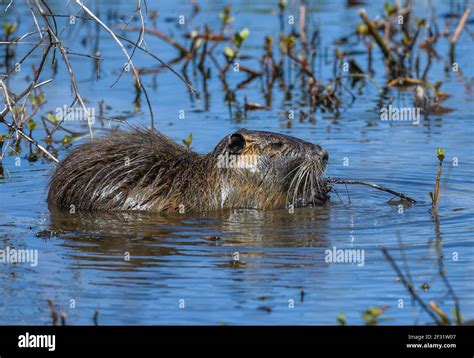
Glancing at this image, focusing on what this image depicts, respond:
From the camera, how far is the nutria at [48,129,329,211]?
22.7 ft

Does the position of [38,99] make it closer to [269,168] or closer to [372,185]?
[269,168]

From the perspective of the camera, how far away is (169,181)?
6.97 meters

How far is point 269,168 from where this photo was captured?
286 inches

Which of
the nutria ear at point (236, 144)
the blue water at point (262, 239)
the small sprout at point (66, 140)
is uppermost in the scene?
the small sprout at point (66, 140)

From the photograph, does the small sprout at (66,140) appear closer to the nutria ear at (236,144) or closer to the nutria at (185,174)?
the nutria at (185,174)

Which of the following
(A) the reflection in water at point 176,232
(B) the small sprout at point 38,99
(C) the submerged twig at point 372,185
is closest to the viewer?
(A) the reflection in water at point 176,232

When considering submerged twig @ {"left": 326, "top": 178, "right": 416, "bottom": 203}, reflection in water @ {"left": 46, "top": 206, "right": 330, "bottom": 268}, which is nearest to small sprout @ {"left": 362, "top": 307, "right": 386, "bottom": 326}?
reflection in water @ {"left": 46, "top": 206, "right": 330, "bottom": 268}

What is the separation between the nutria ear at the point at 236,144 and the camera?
23.3 feet

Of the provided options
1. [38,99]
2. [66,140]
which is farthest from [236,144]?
[38,99]

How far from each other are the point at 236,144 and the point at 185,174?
16.0 inches

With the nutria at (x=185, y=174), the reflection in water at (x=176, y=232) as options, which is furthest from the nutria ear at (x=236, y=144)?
the reflection in water at (x=176, y=232)

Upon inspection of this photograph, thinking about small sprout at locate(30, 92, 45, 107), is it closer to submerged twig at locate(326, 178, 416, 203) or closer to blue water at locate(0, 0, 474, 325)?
blue water at locate(0, 0, 474, 325)

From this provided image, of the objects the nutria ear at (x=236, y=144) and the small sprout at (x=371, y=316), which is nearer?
the small sprout at (x=371, y=316)

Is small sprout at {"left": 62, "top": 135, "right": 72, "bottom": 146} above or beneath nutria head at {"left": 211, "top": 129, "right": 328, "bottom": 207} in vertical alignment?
above
